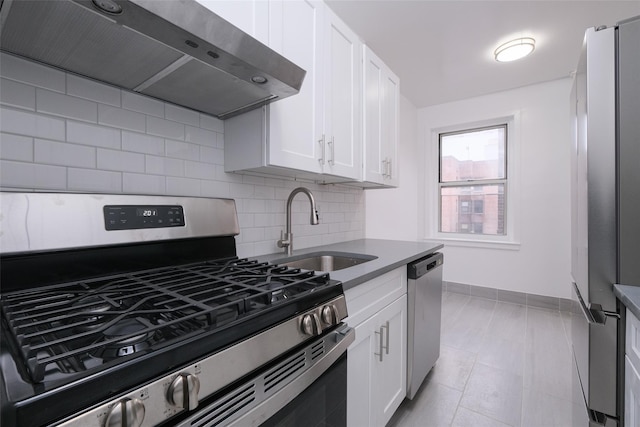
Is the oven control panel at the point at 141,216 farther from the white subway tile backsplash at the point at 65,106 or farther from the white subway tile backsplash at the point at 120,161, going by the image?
the white subway tile backsplash at the point at 65,106

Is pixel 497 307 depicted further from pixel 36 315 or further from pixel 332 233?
pixel 36 315

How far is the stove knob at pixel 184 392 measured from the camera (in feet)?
1.58

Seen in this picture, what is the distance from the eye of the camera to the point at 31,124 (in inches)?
33.8

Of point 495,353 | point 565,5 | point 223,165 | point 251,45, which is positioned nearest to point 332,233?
point 223,165

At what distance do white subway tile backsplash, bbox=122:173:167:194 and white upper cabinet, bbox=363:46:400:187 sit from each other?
1.20m

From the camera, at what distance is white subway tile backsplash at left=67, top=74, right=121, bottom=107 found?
93 cm

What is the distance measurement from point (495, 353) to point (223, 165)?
2486 mm

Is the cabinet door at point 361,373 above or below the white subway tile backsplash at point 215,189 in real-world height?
below

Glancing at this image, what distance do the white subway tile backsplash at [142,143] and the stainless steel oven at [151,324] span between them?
209mm

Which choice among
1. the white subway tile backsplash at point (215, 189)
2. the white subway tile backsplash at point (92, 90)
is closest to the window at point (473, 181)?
the white subway tile backsplash at point (215, 189)

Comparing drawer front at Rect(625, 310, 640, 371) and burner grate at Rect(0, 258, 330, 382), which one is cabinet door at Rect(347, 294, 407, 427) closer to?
burner grate at Rect(0, 258, 330, 382)

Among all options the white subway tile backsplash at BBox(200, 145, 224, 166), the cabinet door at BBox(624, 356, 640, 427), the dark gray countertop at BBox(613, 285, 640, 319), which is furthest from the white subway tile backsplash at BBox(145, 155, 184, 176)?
the cabinet door at BBox(624, 356, 640, 427)

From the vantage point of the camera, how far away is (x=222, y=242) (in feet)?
4.10

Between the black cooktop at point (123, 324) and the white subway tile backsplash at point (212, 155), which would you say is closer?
the black cooktop at point (123, 324)
